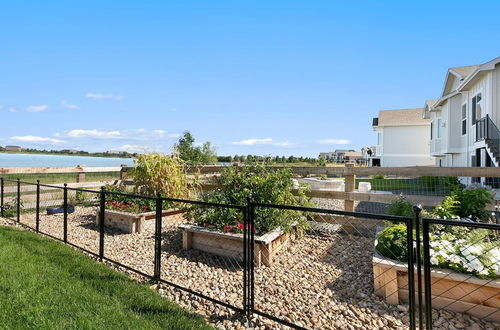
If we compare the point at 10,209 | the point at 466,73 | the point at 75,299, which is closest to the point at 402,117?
the point at 466,73

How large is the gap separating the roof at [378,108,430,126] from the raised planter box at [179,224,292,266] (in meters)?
29.3

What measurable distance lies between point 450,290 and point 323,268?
1.46 m

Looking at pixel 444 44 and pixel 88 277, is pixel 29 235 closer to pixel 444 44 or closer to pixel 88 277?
pixel 88 277

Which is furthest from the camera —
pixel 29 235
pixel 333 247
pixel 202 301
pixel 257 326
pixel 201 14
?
pixel 201 14

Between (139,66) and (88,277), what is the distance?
7968mm

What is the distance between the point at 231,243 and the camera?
4.42 m

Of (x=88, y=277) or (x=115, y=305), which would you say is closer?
(x=115, y=305)

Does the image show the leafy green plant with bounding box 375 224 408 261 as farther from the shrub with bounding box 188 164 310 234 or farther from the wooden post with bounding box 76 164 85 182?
the wooden post with bounding box 76 164 85 182

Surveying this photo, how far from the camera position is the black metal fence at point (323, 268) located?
2664mm

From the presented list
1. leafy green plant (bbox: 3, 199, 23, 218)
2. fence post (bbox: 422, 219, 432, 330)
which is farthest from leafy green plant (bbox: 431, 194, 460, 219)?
leafy green plant (bbox: 3, 199, 23, 218)

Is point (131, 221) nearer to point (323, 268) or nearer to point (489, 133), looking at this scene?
point (323, 268)

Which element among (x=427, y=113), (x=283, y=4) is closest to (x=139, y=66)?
(x=283, y=4)

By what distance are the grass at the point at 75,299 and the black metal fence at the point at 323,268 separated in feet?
1.18

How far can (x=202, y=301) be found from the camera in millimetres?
3152
